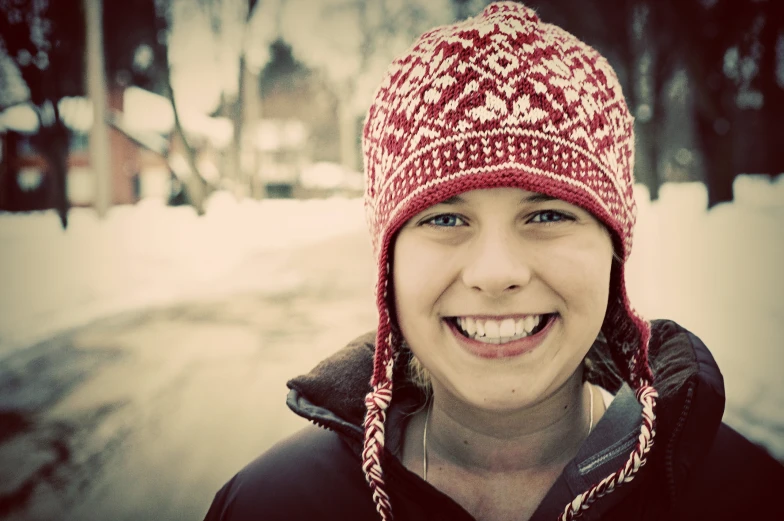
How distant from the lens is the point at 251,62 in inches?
164

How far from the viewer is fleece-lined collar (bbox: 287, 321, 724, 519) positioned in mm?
944

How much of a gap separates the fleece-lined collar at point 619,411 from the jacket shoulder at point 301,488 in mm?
93

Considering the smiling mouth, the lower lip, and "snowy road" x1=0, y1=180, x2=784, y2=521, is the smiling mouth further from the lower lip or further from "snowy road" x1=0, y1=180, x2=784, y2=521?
"snowy road" x1=0, y1=180, x2=784, y2=521

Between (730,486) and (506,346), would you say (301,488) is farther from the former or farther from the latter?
(730,486)

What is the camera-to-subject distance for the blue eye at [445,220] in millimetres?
961

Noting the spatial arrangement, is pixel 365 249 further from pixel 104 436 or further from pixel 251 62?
pixel 104 436

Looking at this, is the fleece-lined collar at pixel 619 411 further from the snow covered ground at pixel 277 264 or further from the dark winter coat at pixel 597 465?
the snow covered ground at pixel 277 264

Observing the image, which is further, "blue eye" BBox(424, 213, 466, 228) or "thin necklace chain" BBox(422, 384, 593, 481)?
"thin necklace chain" BBox(422, 384, 593, 481)

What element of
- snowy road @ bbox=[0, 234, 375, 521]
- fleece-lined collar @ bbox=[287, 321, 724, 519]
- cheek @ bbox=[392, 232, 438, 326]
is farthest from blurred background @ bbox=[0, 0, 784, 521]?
cheek @ bbox=[392, 232, 438, 326]

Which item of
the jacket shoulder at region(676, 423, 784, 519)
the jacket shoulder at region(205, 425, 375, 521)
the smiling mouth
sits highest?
the smiling mouth

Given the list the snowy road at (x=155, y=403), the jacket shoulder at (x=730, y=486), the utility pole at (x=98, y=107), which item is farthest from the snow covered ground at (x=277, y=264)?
the jacket shoulder at (x=730, y=486)

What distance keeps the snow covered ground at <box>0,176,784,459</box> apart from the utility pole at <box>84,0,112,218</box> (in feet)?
0.82

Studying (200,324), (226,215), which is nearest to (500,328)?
(200,324)

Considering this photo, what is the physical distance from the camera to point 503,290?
90 centimetres
